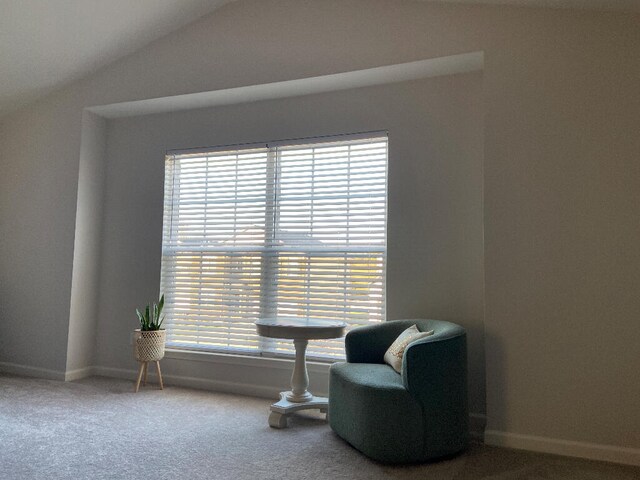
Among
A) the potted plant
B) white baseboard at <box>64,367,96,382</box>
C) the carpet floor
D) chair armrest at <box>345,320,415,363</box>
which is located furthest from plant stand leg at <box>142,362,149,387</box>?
chair armrest at <box>345,320,415,363</box>

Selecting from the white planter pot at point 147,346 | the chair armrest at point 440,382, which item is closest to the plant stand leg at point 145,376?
the white planter pot at point 147,346

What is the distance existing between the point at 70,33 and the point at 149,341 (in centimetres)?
263

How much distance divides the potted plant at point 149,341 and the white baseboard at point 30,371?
0.88 m

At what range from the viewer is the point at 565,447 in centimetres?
281

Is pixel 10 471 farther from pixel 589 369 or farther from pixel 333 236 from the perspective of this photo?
pixel 589 369

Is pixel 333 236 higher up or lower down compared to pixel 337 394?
higher up

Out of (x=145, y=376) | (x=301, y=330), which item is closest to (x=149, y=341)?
(x=145, y=376)

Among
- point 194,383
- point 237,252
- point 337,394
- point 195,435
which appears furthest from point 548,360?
point 194,383

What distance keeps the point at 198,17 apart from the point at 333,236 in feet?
7.44

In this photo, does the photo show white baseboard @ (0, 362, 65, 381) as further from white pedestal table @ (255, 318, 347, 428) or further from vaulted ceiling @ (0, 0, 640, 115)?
vaulted ceiling @ (0, 0, 640, 115)

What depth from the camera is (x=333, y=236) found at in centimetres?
394

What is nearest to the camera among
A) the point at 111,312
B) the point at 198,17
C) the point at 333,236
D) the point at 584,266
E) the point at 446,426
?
the point at 446,426

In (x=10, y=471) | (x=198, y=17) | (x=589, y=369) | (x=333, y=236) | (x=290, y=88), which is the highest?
(x=198, y=17)

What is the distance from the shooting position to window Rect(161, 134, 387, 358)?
3.86 m
